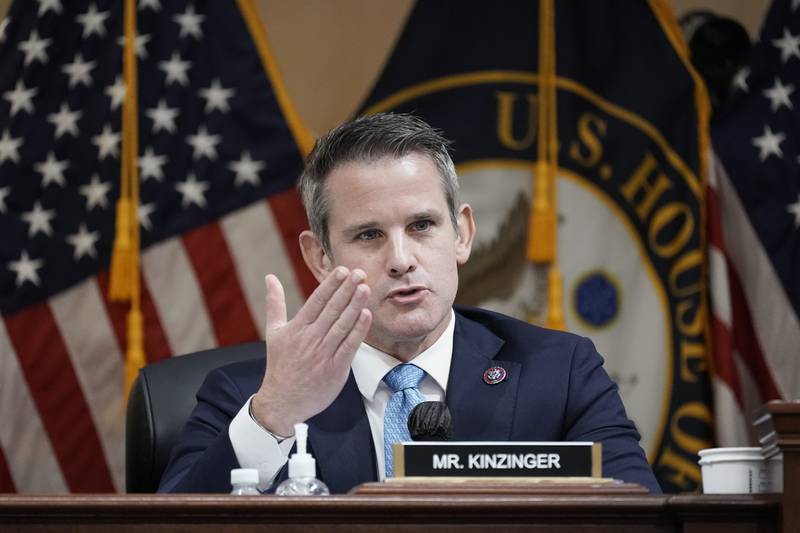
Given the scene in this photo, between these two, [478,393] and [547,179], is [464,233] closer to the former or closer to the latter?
[478,393]

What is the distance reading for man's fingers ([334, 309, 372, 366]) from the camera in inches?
92.0

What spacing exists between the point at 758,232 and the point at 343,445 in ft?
8.50

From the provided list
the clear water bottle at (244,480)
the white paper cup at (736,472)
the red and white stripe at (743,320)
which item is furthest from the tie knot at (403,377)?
the red and white stripe at (743,320)

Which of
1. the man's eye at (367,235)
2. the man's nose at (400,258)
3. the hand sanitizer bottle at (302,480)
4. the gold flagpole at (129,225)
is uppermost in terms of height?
the gold flagpole at (129,225)

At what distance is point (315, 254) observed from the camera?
3111mm

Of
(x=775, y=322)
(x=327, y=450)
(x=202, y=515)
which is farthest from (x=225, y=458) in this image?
(x=775, y=322)

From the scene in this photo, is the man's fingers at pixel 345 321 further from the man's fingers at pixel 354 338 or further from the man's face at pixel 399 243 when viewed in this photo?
the man's face at pixel 399 243

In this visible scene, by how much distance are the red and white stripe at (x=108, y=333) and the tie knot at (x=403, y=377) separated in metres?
2.14

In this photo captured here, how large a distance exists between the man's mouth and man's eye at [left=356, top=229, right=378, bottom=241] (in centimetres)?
14

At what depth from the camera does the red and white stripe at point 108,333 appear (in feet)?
15.8

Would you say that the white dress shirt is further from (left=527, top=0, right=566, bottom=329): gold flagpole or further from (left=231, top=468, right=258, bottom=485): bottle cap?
(left=527, top=0, right=566, bottom=329): gold flagpole

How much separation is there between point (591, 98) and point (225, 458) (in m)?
2.95

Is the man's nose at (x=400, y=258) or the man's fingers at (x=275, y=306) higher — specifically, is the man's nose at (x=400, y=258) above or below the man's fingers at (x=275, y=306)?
above

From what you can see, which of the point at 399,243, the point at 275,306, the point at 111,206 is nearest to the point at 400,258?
the point at 399,243
